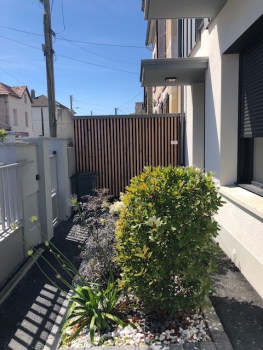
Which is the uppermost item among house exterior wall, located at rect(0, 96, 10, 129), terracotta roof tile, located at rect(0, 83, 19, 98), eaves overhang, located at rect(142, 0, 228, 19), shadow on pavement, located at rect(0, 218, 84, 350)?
terracotta roof tile, located at rect(0, 83, 19, 98)

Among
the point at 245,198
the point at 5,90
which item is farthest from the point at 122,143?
the point at 5,90

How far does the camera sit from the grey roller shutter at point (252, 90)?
3.52 meters

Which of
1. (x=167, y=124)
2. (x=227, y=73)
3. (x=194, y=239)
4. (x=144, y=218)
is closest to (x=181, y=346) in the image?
(x=194, y=239)

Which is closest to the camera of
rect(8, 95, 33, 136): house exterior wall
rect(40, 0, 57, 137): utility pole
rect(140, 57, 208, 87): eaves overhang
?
rect(140, 57, 208, 87): eaves overhang

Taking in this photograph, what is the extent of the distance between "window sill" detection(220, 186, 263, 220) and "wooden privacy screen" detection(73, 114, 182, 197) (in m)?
4.32

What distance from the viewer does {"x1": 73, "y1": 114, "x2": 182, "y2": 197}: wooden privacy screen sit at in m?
8.45

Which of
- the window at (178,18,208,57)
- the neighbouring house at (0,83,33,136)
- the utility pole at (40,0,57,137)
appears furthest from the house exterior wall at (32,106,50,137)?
the window at (178,18,208,57)

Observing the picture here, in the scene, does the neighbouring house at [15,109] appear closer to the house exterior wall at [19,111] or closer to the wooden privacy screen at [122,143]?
the house exterior wall at [19,111]

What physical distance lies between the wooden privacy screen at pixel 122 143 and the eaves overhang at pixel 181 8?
13.2 ft

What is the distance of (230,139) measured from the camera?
173 inches

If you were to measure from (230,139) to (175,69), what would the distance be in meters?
1.83

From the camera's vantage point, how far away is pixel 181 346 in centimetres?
231

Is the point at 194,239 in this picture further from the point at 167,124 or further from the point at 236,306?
the point at 167,124

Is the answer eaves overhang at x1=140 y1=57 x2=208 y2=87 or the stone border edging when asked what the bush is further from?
eaves overhang at x1=140 y1=57 x2=208 y2=87
